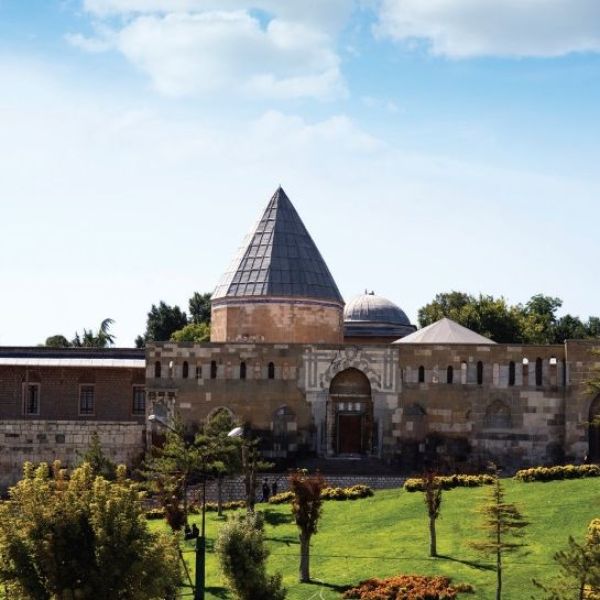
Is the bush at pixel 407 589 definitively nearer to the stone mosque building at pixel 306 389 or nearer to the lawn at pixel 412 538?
the lawn at pixel 412 538

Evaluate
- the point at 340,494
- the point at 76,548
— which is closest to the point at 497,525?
the point at 76,548

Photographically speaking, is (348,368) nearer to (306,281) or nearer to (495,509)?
(306,281)

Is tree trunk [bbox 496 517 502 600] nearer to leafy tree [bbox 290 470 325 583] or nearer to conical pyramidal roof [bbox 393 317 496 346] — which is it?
leafy tree [bbox 290 470 325 583]

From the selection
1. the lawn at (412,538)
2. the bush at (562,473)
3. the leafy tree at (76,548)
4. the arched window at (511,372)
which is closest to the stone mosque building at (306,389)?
the arched window at (511,372)

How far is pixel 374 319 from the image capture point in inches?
3125

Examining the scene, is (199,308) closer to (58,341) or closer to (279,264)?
(58,341)

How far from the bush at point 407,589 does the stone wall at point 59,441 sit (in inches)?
918

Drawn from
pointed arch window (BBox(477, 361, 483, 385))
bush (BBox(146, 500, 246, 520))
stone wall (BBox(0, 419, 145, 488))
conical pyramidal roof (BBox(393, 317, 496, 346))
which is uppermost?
conical pyramidal roof (BBox(393, 317, 496, 346))

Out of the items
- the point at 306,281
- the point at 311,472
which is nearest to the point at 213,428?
the point at 311,472

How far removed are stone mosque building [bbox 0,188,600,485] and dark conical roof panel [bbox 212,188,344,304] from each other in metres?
0.07

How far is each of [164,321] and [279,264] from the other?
35.9 m

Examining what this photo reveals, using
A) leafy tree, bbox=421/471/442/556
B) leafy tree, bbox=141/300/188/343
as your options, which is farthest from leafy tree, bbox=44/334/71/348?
leafy tree, bbox=421/471/442/556

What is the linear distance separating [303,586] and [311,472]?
18.3 meters

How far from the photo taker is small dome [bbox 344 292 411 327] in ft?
261
